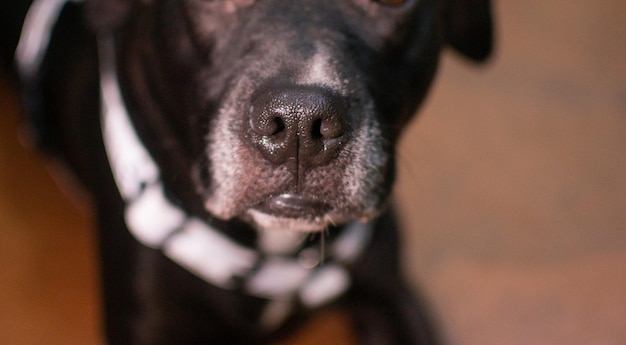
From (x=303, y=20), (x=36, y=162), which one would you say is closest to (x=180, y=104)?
(x=303, y=20)

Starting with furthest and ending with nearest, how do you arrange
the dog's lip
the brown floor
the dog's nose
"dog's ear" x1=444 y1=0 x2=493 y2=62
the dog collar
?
the brown floor, "dog's ear" x1=444 y1=0 x2=493 y2=62, the dog collar, the dog's lip, the dog's nose

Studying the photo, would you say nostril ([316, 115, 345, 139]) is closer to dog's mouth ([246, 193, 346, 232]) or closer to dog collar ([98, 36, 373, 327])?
dog's mouth ([246, 193, 346, 232])

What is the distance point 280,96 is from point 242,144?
110 mm

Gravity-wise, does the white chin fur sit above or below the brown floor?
above

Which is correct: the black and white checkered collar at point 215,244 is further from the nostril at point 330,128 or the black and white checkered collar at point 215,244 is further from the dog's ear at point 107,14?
the nostril at point 330,128

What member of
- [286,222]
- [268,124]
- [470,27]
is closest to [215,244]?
[286,222]

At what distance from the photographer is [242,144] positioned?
1.09 metres

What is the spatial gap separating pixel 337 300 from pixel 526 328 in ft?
1.56

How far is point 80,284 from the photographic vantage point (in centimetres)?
175

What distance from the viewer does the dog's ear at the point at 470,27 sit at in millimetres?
1474

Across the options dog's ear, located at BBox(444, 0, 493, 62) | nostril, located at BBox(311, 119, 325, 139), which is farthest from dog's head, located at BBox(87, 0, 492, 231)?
dog's ear, located at BBox(444, 0, 493, 62)

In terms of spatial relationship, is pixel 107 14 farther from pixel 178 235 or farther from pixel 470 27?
pixel 470 27

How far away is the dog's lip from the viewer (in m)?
1.11

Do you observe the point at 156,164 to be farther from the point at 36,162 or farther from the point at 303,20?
the point at 36,162
